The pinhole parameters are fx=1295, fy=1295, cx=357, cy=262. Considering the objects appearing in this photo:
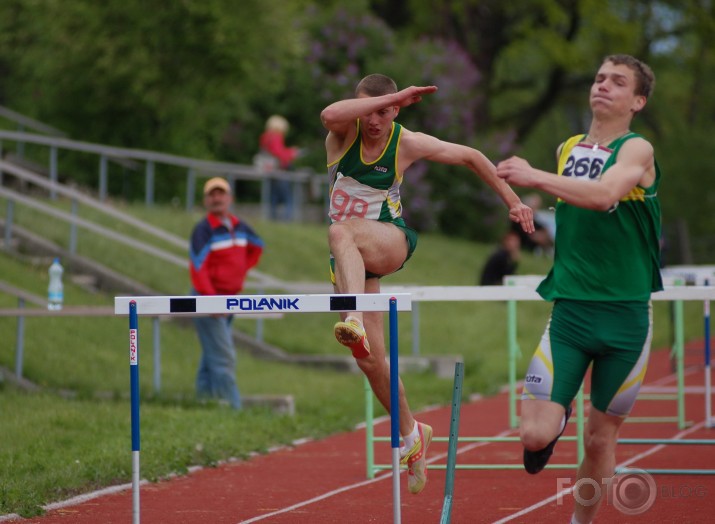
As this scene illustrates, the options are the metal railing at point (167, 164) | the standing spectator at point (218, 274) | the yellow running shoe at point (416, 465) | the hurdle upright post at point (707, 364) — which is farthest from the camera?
the metal railing at point (167, 164)

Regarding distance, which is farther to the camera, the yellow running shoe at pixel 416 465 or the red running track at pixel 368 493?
the red running track at pixel 368 493

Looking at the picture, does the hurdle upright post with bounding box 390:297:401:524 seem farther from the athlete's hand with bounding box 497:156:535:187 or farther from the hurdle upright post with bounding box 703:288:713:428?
the hurdle upright post with bounding box 703:288:713:428

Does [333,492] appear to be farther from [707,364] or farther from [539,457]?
[707,364]

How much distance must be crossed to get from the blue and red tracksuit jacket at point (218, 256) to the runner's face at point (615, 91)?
262 inches

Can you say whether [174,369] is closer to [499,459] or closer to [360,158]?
[499,459]

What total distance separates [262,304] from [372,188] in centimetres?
117

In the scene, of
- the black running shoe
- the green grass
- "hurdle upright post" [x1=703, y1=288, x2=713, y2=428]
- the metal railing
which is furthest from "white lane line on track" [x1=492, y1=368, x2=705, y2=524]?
the metal railing

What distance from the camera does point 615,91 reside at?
6.20 metres

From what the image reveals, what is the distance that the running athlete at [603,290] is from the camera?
241 inches

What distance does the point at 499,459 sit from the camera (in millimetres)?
10523

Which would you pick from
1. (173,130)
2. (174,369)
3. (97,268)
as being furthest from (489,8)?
(174,369)

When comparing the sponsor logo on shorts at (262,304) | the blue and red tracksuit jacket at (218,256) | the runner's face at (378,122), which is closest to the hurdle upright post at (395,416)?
the sponsor logo on shorts at (262,304)

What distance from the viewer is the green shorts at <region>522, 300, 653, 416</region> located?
612cm

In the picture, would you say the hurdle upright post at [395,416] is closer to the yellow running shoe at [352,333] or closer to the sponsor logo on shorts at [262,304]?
the yellow running shoe at [352,333]
